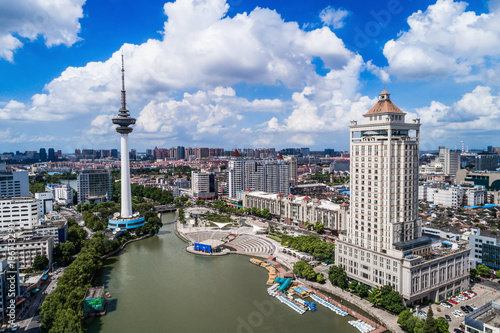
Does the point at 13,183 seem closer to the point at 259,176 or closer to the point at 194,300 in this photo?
the point at 259,176

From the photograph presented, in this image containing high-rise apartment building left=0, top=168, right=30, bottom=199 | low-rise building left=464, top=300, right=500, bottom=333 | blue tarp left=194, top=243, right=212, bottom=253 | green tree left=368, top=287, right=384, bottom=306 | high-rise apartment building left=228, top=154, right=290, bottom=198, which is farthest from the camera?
high-rise apartment building left=228, top=154, right=290, bottom=198

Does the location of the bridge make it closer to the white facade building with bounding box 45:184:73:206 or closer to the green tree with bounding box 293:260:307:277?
the white facade building with bounding box 45:184:73:206

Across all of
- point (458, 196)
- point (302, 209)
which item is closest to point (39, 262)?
point (302, 209)

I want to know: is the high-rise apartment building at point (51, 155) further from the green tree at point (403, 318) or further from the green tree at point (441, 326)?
the green tree at point (441, 326)

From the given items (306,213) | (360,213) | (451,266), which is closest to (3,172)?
(306,213)

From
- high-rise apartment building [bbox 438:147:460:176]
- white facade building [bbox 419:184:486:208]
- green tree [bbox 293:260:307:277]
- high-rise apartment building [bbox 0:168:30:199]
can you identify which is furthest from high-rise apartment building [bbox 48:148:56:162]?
green tree [bbox 293:260:307:277]
